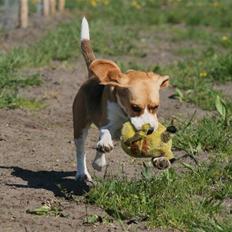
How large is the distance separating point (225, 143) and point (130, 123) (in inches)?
66.6

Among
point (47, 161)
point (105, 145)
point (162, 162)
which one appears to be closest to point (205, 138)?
point (47, 161)

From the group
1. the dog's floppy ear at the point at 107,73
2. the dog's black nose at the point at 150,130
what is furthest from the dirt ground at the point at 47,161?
the dog's floppy ear at the point at 107,73

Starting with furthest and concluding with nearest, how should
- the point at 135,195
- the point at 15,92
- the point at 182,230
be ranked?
the point at 15,92 → the point at 135,195 → the point at 182,230

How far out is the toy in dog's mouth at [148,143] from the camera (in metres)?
5.57

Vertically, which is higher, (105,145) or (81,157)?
(105,145)

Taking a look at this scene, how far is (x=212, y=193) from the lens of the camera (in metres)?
5.77

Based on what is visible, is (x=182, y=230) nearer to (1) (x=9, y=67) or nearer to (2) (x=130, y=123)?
(2) (x=130, y=123)

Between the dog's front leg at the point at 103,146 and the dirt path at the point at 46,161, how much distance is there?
25 cm

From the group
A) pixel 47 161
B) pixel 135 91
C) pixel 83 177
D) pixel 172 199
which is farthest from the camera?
pixel 47 161

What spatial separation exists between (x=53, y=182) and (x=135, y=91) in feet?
3.35

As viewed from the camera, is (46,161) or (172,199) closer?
(172,199)

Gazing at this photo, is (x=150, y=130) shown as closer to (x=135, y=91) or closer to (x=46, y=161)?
(x=135, y=91)

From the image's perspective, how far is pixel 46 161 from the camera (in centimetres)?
670

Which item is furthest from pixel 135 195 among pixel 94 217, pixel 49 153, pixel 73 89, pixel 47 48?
pixel 47 48
